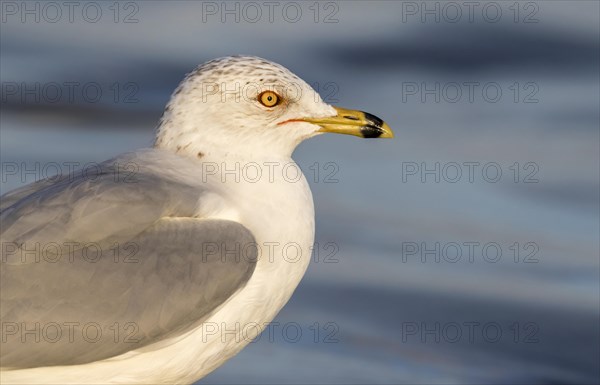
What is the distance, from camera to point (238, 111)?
6.29 metres

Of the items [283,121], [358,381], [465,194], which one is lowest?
[358,381]

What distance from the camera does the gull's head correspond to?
6.26 metres

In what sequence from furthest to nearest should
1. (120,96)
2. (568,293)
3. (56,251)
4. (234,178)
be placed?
1. (120,96)
2. (568,293)
3. (234,178)
4. (56,251)

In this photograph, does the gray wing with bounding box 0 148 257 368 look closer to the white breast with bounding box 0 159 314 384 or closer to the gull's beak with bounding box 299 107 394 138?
the white breast with bounding box 0 159 314 384

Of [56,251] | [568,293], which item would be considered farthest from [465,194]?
[56,251]

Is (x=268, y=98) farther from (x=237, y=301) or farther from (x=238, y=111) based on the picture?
(x=237, y=301)

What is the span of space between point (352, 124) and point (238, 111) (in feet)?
1.77

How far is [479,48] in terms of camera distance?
42.8 ft

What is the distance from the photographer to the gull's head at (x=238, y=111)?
6.26 meters

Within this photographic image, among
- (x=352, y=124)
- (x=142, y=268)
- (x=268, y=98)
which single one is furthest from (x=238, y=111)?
(x=142, y=268)

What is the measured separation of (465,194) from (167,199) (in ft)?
15.0

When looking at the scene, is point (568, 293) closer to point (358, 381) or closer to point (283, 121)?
point (358, 381)

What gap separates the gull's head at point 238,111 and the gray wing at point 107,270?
43cm

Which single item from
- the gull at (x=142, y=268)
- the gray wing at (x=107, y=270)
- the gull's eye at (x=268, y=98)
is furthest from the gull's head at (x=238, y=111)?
the gray wing at (x=107, y=270)
